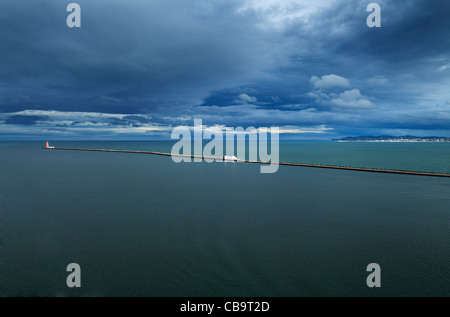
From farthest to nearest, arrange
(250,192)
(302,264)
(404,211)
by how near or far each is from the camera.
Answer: (250,192) < (404,211) < (302,264)

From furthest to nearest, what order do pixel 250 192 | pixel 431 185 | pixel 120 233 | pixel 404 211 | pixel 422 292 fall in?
1. pixel 431 185
2. pixel 250 192
3. pixel 404 211
4. pixel 120 233
5. pixel 422 292

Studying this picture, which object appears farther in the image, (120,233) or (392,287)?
(120,233)

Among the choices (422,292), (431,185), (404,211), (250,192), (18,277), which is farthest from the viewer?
(431,185)

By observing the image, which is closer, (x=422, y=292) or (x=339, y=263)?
(x=422, y=292)

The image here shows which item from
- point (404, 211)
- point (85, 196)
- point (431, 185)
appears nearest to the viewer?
point (404, 211)

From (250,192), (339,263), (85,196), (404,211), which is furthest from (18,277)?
(404,211)

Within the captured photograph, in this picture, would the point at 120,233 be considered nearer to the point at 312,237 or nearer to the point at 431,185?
the point at 312,237

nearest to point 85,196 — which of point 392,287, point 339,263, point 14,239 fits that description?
point 14,239
